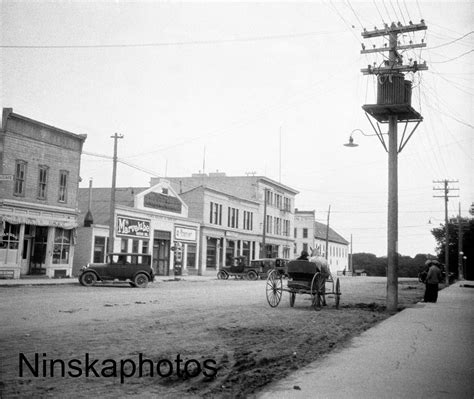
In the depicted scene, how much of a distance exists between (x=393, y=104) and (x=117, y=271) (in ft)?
52.5

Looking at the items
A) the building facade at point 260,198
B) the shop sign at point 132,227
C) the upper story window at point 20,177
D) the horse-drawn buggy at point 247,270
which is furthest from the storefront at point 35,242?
the building facade at point 260,198

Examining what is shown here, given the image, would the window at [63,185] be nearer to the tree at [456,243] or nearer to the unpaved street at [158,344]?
the unpaved street at [158,344]

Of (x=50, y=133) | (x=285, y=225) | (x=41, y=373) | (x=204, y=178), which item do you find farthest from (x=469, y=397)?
(x=285, y=225)

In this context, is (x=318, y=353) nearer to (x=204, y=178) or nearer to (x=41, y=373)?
(x=41, y=373)

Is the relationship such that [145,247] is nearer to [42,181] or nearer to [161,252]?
[161,252]

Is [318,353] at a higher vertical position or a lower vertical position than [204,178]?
lower

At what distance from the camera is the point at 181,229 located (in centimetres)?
4547

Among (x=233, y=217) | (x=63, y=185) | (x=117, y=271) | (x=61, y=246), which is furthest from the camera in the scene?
(x=233, y=217)

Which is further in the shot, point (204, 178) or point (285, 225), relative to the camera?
point (285, 225)

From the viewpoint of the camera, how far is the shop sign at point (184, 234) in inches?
1762

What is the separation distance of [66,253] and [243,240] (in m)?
28.2

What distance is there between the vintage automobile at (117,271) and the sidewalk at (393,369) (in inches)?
673

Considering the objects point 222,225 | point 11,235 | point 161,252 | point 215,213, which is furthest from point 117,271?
point 222,225

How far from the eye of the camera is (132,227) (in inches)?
1519
